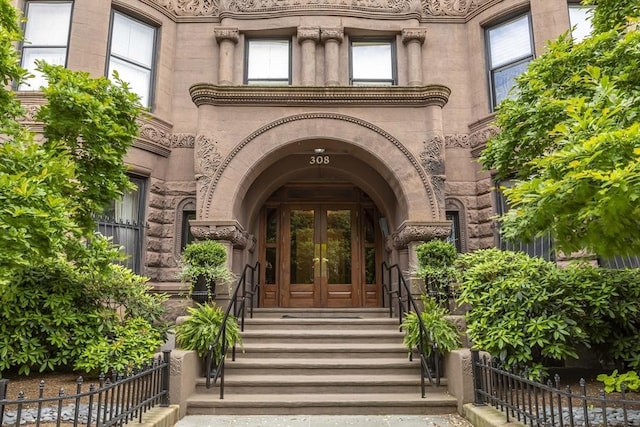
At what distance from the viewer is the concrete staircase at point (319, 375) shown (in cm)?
620

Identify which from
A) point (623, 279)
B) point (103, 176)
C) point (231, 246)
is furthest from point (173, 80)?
point (623, 279)

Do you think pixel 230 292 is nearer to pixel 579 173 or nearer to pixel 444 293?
pixel 444 293

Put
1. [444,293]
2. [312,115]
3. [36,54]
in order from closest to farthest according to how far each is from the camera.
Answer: [444,293]
[312,115]
[36,54]

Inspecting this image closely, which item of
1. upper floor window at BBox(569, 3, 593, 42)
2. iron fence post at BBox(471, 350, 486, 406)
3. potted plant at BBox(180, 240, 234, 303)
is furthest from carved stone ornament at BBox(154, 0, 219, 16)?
iron fence post at BBox(471, 350, 486, 406)

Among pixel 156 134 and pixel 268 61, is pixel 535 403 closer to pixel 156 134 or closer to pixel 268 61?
pixel 156 134

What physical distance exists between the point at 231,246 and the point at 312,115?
10.4 feet

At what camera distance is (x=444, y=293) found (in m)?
7.94

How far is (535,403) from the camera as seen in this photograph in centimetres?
459

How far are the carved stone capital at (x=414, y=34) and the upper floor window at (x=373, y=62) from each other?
0.42 meters

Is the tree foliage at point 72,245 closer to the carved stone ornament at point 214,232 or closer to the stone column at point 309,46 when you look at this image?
the carved stone ornament at point 214,232

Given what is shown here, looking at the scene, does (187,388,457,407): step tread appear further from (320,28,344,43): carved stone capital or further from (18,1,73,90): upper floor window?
(320,28,344,43): carved stone capital

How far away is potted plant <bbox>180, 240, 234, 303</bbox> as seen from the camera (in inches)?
317

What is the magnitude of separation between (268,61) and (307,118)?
3.53 metres

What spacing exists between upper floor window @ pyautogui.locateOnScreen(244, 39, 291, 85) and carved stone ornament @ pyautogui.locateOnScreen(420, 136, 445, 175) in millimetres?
4449
